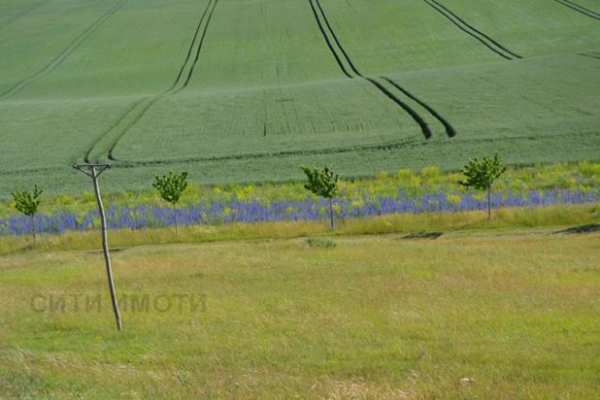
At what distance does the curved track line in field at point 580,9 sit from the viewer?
89438 millimetres

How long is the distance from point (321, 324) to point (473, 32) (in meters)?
74.9

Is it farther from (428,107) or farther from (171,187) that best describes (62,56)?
(171,187)

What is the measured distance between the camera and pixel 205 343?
58.0 ft

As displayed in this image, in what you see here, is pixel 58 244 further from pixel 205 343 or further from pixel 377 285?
pixel 205 343

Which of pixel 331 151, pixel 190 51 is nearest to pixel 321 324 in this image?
pixel 331 151

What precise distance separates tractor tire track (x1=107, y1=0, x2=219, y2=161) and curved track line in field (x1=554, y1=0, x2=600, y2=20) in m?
42.3

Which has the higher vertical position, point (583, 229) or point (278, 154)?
point (583, 229)

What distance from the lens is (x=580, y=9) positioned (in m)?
92.2

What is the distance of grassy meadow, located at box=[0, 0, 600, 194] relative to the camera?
177ft

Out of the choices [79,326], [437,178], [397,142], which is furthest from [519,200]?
[79,326]

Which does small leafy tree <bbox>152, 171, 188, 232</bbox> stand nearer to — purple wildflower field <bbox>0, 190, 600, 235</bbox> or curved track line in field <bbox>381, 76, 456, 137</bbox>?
purple wildflower field <bbox>0, 190, 600, 235</bbox>

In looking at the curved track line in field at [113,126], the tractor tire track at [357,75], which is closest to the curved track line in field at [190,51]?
the curved track line in field at [113,126]

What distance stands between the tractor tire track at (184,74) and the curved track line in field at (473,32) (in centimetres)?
2858

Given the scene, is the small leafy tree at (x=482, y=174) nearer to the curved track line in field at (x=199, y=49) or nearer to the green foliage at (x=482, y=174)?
the green foliage at (x=482, y=174)
